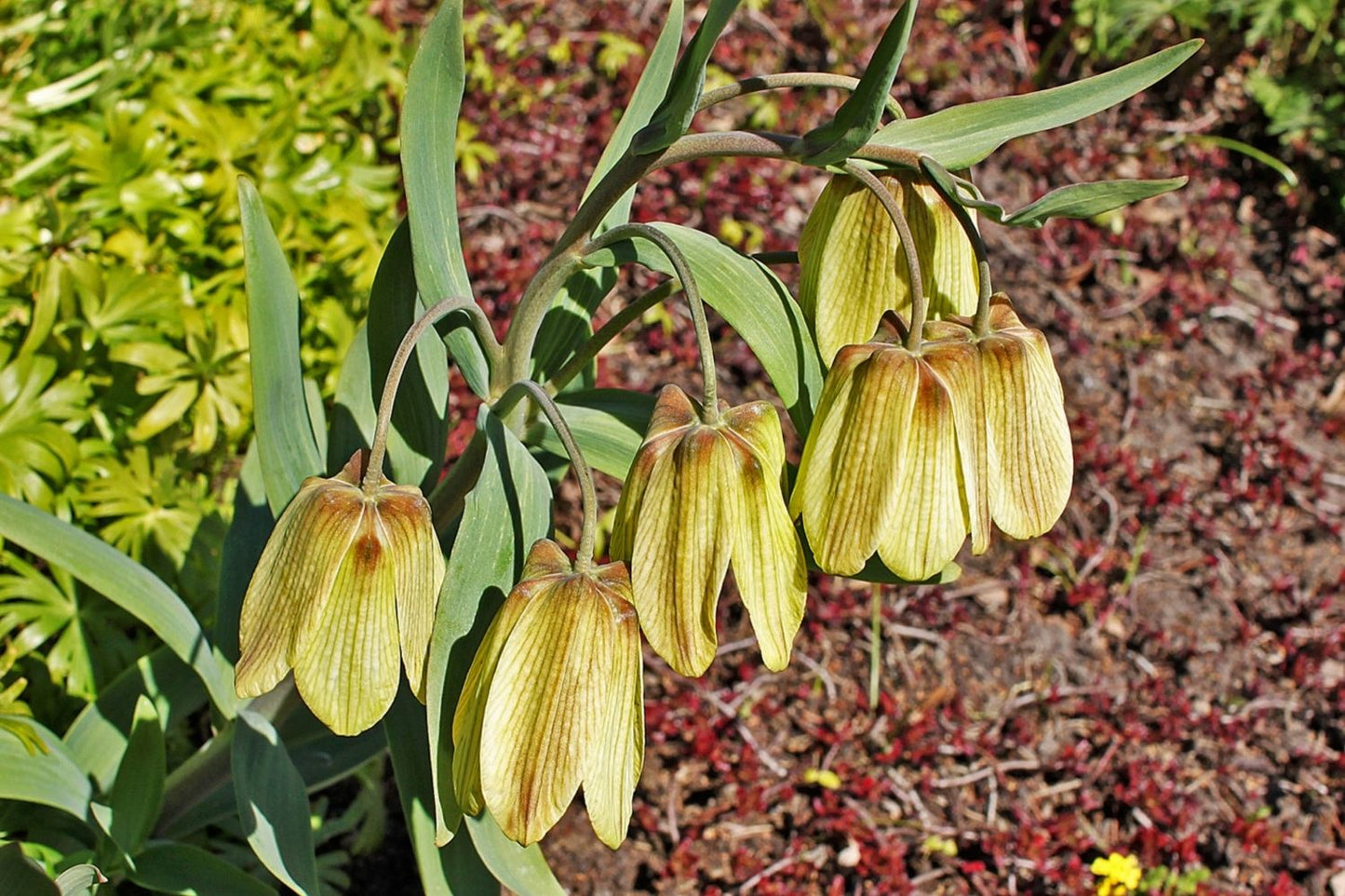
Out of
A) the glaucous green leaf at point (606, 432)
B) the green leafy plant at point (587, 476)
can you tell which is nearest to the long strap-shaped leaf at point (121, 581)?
the green leafy plant at point (587, 476)

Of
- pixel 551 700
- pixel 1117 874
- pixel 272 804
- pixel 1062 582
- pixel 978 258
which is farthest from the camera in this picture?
pixel 1062 582

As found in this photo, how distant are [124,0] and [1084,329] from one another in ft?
7.63

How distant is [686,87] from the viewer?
0.98m

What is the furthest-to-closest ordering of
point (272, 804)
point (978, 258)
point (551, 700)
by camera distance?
point (272, 804)
point (978, 258)
point (551, 700)

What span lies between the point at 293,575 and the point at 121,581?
0.53 metres

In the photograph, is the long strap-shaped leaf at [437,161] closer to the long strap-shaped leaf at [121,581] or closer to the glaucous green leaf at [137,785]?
the long strap-shaped leaf at [121,581]

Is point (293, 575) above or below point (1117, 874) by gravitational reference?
above

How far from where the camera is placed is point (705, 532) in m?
0.99

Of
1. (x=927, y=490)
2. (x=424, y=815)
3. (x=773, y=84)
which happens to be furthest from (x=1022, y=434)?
(x=424, y=815)

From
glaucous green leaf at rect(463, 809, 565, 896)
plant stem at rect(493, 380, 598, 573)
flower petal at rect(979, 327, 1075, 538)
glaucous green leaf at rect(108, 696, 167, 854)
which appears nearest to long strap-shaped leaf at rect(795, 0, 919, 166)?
flower petal at rect(979, 327, 1075, 538)

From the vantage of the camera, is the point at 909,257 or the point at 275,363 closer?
the point at 909,257

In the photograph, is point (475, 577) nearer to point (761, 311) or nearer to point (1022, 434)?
point (761, 311)

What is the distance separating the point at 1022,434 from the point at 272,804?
0.92 metres

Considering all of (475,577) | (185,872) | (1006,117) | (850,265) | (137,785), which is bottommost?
(185,872)
